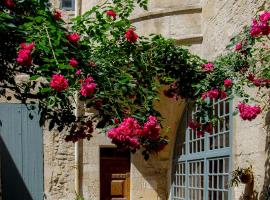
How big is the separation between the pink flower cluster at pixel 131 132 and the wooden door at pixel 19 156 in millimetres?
6866

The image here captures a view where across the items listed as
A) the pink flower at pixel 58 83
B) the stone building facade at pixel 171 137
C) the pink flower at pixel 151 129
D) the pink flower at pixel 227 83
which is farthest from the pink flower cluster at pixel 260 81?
the pink flower at pixel 58 83

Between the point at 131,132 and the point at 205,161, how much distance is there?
15.7 feet

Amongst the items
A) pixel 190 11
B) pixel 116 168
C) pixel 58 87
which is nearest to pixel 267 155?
pixel 58 87

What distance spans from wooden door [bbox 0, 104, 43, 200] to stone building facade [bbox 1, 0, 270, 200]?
0.57 ft

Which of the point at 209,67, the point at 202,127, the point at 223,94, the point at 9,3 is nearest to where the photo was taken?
the point at 9,3

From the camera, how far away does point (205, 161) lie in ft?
27.4

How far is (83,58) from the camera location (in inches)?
180

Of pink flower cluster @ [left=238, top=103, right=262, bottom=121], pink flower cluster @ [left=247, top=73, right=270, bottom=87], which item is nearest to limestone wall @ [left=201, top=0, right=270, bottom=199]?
pink flower cluster @ [left=247, top=73, right=270, bottom=87]

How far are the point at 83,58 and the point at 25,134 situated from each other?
6.34 metres

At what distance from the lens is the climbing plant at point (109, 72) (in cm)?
402

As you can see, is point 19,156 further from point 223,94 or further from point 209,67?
point 223,94

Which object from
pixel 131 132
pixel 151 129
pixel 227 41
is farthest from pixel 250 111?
pixel 227 41

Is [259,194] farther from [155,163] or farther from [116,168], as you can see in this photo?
[116,168]

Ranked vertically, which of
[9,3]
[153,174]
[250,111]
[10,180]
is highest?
[9,3]
